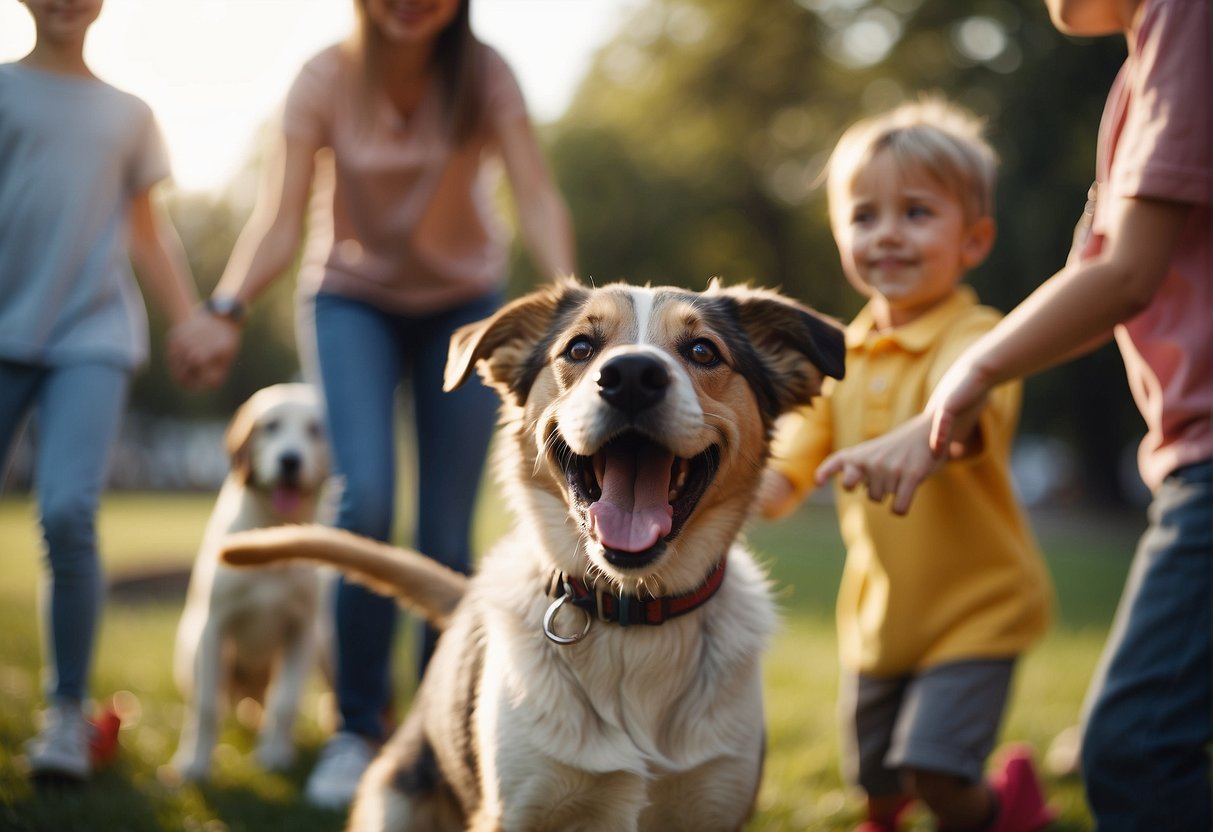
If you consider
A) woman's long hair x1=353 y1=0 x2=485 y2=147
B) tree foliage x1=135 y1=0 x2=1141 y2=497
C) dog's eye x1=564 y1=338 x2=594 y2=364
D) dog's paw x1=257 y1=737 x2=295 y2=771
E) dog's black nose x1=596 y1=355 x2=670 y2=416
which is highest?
tree foliage x1=135 y1=0 x2=1141 y2=497

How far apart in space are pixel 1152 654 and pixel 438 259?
311 centimetres

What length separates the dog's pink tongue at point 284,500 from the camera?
5.36 m

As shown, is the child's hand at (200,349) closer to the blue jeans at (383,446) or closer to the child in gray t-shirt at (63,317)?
the child in gray t-shirt at (63,317)

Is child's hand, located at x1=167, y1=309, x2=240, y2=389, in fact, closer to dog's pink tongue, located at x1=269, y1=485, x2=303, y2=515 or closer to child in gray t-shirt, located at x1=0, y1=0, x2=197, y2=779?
child in gray t-shirt, located at x1=0, y1=0, x2=197, y2=779

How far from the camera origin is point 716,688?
275cm

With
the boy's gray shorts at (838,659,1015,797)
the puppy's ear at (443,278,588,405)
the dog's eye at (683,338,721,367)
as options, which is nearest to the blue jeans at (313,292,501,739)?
the puppy's ear at (443,278,588,405)

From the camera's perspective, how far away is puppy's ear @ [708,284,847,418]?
2.95 meters

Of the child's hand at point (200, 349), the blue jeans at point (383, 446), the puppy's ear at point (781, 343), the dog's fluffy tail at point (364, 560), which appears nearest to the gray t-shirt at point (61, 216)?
the child's hand at point (200, 349)

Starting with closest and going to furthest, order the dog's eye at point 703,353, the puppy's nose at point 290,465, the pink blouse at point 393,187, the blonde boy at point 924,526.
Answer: the dog's eye at point 703,353 → the blonde boy at point 924,526 → the pink blouse at point 393,187 → the puppy's nose at point 290,465

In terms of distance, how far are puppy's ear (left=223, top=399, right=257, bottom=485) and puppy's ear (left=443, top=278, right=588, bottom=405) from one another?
105 inches

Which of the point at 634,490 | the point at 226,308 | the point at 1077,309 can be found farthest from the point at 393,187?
the point at 1077,309

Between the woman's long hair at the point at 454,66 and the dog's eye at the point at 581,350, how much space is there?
6.05ft

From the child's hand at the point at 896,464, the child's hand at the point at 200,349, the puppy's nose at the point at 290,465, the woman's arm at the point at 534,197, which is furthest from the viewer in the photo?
the puppy's nose at the point at 290,465

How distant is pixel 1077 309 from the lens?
249 centimetres
